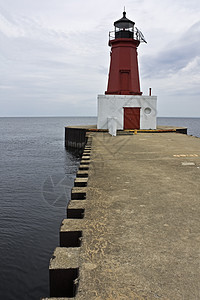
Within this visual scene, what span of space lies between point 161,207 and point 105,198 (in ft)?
3.62

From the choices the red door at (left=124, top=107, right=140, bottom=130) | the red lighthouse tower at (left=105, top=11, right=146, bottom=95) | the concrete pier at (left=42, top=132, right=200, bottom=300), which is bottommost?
the concrete pier at (left=42, top=132, right=200, bottom=300)

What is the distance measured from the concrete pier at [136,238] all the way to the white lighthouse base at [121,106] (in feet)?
65.4

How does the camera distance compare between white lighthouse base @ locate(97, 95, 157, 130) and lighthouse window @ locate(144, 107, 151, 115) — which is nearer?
white lighthouse base @ locate(97, 95, 157, 130)

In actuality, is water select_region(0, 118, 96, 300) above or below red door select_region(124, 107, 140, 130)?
below

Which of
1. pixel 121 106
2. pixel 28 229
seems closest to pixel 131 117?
pixel 121 106

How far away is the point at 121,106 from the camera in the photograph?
25859mm

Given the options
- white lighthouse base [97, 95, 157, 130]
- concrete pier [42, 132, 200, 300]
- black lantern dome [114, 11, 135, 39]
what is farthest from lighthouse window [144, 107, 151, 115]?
concrete pier [42, 132, 200, 300]

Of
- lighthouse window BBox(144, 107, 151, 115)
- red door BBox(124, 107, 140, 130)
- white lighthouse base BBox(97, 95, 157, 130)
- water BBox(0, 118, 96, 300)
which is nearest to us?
water BBox(0, 118, 96, 300)

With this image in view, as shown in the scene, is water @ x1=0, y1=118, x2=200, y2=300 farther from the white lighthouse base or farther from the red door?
the red door

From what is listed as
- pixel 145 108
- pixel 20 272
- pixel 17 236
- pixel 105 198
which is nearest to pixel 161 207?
pixel 105 198

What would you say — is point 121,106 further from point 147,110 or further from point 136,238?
point 136,238

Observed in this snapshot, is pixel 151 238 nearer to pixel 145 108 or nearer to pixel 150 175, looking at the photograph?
pixel 150 175

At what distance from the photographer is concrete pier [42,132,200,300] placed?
2.34 meters

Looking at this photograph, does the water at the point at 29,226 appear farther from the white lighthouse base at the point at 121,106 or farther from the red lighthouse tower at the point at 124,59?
the red lighthouse tower at the point at 124,59
